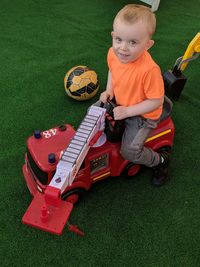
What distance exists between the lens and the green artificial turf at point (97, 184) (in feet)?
5.31

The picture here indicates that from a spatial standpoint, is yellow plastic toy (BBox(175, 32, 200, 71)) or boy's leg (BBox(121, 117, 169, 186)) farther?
yellow plastic toy (BBox(175, 32, 200, 71))

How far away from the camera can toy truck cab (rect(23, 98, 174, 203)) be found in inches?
61.3

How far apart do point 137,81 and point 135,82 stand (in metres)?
0.01

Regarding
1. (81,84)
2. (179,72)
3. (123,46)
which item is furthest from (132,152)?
(179,72)

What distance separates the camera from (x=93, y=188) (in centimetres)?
190

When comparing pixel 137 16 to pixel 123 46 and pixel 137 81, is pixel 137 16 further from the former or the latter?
pixel 137 81

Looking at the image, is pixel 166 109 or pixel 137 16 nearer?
pixel 137 16

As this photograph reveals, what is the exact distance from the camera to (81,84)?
2301 mm

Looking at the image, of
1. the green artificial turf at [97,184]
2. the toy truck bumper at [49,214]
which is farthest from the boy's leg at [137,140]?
the toy truck bumper at [49,214]

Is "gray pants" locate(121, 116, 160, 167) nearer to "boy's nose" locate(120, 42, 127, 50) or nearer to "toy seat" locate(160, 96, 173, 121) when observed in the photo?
"toy seat" locate(160, 96, 173, 121)

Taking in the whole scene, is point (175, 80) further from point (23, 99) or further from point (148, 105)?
point (23, 99)

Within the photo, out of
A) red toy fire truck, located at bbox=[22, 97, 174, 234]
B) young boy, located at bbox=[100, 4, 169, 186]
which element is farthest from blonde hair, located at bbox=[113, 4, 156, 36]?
red toy fire truck, located at bbox=[22, 97, 174, 234]

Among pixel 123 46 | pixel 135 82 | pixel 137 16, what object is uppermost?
pixel 137 16

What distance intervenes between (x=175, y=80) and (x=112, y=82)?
0.74 m
